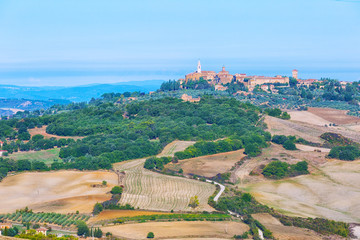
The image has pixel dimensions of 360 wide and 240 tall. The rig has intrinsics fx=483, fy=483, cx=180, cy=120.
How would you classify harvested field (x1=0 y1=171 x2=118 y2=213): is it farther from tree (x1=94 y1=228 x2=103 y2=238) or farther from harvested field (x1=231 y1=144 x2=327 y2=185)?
harvested field (x1=231 y1=144 x2=327 y2=185)

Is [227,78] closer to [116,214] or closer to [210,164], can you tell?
[210,164]

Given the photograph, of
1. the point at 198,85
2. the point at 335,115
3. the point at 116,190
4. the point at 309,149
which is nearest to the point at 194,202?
the point at 116,190

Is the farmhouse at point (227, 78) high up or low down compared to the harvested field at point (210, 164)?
up

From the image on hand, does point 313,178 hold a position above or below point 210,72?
below

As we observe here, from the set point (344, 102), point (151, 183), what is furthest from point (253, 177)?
point (344, 102)

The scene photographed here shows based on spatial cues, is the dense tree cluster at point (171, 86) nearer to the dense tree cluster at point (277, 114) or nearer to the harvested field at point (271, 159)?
the dense tree cluster at point (277, 114)

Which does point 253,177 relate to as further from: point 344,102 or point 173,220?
point 344,102

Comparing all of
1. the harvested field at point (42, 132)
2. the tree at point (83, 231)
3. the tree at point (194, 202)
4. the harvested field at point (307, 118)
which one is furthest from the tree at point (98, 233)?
the harvested field at point (307, 118)
